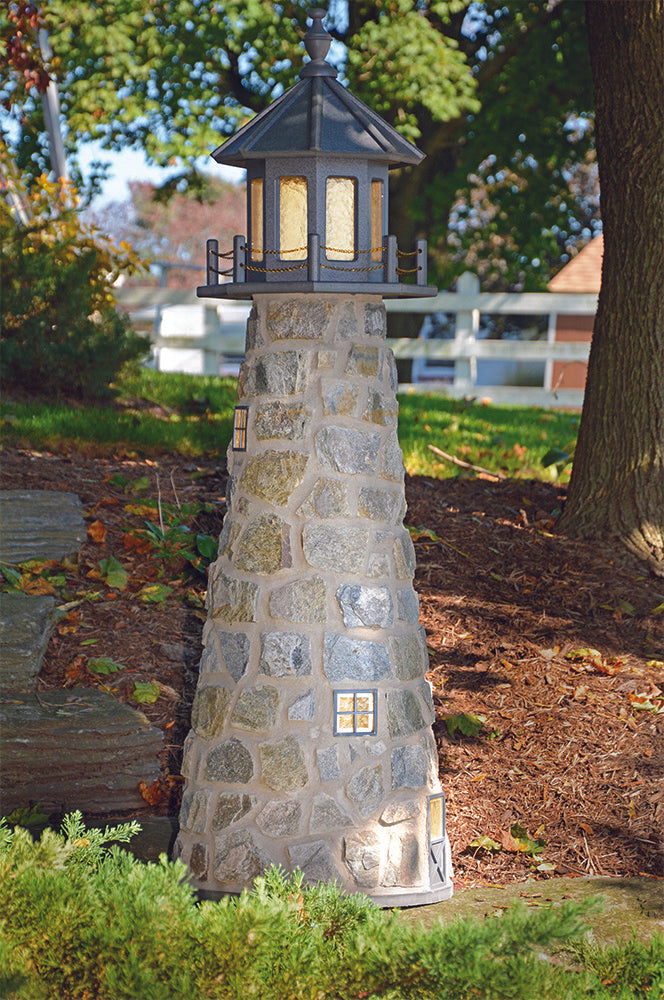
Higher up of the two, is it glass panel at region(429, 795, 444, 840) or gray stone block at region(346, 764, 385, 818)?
gray stone block at region(346, 764, 385, 818)

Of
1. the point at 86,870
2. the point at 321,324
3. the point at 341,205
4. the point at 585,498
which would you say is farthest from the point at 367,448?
the point at 585,498

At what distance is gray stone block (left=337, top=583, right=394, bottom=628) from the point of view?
374cm

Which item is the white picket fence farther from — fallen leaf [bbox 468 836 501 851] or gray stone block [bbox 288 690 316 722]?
gray stone block [bbox 288 690 316 722]

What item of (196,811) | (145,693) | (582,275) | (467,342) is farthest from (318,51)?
(582,275)

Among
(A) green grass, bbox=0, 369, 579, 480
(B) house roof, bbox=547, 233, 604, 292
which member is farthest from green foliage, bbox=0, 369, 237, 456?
(B) house roof, bbox=547, 233, 604, 292

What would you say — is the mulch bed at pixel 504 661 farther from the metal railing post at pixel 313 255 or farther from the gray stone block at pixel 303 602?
the metal railing post at pixel 313 255

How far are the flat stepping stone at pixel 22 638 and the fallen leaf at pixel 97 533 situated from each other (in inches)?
30.8

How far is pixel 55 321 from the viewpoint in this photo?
9.21 metres

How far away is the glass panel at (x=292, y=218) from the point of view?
373cm

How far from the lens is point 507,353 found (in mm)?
15133

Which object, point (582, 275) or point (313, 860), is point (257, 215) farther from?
point (582, 275)

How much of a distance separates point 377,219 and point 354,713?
71.7 inches

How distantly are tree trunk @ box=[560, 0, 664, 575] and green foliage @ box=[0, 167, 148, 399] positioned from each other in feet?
15.1

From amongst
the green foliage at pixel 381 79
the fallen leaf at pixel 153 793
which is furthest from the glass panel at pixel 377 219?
the green foliage at pixel 381 79
